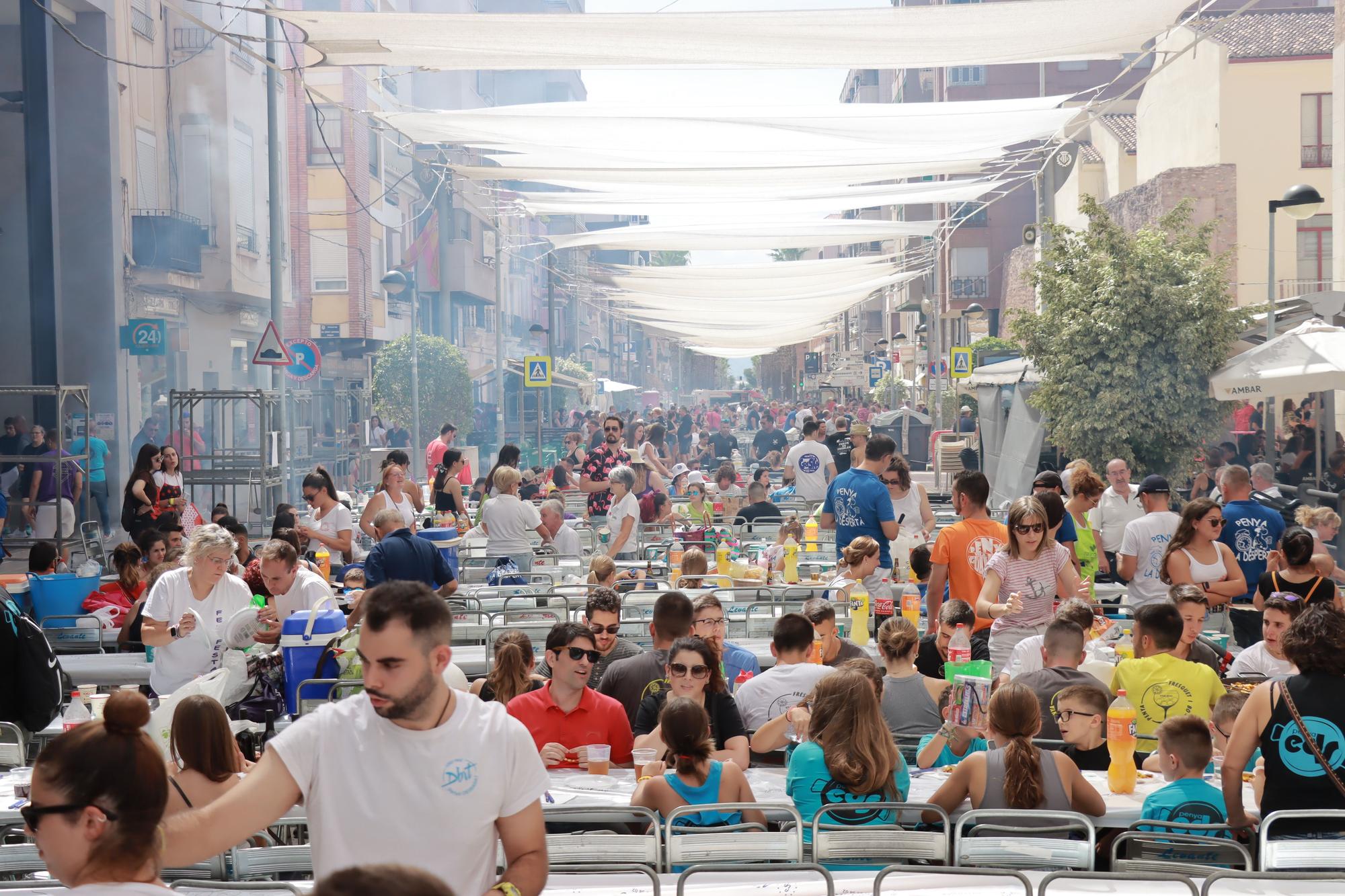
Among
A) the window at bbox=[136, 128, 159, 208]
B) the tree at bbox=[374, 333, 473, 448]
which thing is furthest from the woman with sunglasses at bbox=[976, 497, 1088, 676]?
the tree at bbox=[374, 333, 473, 448]

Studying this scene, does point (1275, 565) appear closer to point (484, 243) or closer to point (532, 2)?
point (484, 243)

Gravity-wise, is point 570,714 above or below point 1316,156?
below

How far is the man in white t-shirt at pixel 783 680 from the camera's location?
662cm

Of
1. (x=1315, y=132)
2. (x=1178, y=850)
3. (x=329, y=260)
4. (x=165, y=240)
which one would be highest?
(x=1315, y=132)

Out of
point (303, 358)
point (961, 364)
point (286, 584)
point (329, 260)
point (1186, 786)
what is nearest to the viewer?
point (1186, 786)

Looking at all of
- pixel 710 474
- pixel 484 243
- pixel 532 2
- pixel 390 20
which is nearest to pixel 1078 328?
pixel 710 474

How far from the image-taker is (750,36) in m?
10.1

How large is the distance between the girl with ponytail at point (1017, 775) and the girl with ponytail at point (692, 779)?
774 mm

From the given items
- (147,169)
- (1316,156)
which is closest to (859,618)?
(147,169)

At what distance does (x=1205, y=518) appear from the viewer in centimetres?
869

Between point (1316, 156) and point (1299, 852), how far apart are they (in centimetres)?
3491

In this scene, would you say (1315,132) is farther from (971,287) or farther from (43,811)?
(43,811)

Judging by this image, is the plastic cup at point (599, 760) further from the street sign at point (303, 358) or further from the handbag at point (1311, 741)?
the street sign at point (303, 358)

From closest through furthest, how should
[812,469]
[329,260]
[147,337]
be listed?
[812,469] < [147,337] < [329,260]
